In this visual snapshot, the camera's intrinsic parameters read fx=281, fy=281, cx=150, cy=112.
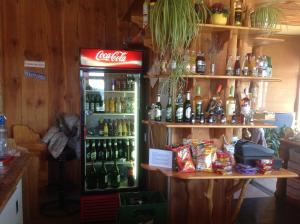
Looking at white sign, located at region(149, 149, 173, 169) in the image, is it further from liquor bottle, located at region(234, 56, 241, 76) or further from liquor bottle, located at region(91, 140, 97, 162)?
liquor bottle, located at region(91, 140, 97, 162)

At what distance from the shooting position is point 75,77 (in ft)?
12.5

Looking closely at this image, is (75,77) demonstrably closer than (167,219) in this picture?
No

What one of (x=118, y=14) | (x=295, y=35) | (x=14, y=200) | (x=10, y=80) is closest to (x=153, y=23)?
(x=14, y=200)

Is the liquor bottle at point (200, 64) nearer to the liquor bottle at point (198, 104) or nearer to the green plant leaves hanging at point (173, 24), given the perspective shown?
the liquor bottle at point (198, 104)

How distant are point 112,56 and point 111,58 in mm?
24

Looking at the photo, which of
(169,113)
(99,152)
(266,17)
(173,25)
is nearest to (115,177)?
(99,152)

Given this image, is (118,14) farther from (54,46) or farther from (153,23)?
(153,23)

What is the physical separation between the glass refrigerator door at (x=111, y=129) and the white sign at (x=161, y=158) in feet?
3.13

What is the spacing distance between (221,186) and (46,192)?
2433 millimetres

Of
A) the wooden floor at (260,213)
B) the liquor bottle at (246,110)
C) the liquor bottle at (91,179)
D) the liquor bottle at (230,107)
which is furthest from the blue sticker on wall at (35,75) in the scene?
the liquor bottle at (246,110)

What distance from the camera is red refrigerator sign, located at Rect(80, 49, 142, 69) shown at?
9.53 feet

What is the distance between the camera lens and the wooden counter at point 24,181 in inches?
63.0

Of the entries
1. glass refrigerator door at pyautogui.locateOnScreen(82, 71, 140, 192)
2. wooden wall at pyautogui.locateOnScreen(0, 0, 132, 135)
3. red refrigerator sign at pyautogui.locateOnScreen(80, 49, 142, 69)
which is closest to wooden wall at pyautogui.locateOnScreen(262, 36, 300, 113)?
wooden wall at pyautogui.locateOnScreen(0, 0, 132, 135)

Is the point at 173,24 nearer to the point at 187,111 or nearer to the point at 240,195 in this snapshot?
the point at 187,111
